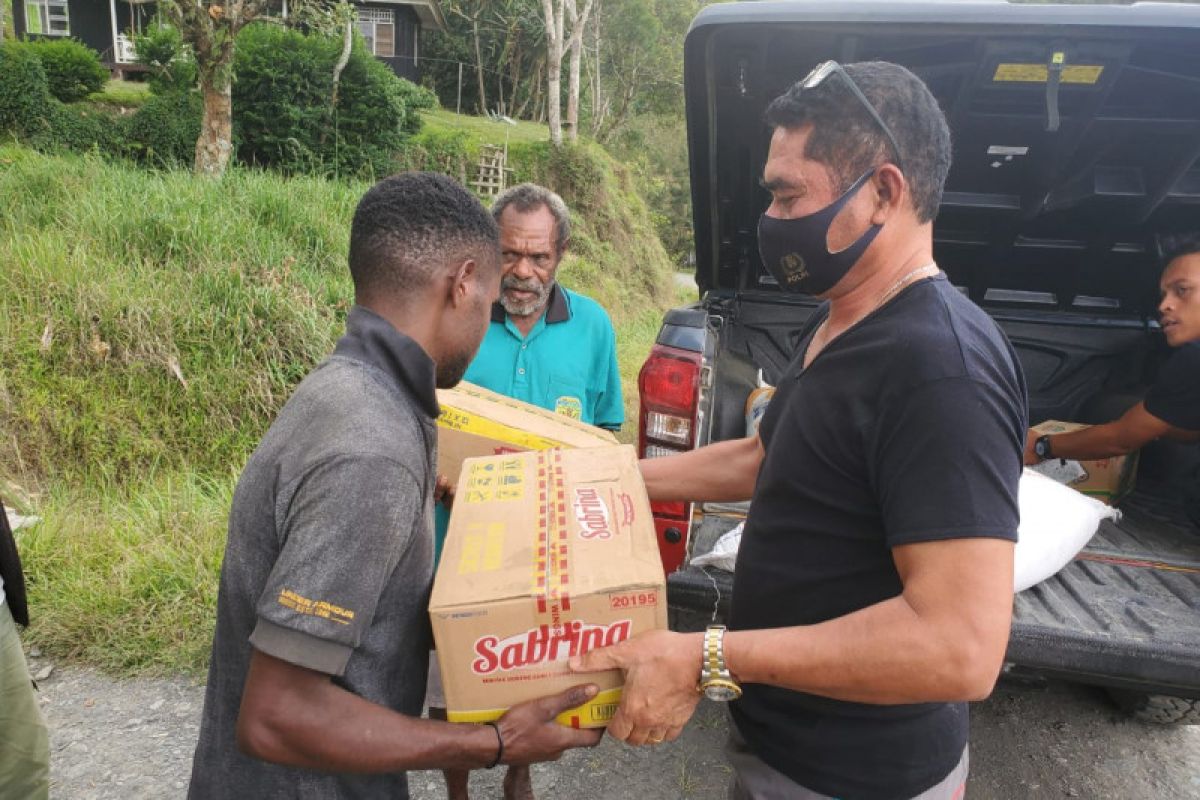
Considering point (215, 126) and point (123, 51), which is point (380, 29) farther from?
point (215, 126)

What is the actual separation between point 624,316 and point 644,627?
1228 centimetres

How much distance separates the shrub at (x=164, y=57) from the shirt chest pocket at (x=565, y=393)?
13830 mm

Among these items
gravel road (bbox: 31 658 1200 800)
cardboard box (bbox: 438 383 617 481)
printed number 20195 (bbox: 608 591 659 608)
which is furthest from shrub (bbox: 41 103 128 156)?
printed number 20195 (bbox: 608 591 659 608)

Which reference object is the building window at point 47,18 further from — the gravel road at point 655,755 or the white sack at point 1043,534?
the white sack at point 1043,534

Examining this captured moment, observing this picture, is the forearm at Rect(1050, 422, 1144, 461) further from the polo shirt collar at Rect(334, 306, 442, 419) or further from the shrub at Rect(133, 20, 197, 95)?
the shrub at Rect(133, 20, 197, 95)

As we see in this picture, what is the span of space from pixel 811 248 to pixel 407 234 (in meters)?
0.71

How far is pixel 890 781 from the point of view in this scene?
51.8 inches

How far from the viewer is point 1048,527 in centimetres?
232

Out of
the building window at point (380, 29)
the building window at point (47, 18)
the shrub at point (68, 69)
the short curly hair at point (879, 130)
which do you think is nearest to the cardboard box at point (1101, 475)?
the short curly hair at point (879, 130)

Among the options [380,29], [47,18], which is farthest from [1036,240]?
[47,18]

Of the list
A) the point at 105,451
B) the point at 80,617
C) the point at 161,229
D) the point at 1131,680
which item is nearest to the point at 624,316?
the point at 161,229

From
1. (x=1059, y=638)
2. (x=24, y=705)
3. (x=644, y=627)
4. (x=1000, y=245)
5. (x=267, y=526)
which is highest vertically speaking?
(x=1000, y=245)

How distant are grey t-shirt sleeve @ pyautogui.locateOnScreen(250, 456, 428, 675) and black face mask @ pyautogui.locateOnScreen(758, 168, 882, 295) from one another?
83 cm

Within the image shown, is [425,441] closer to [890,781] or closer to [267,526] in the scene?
[267,526]
